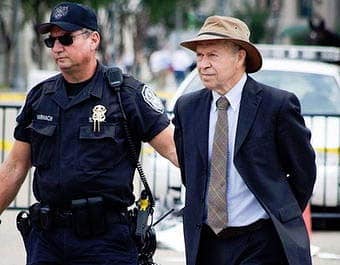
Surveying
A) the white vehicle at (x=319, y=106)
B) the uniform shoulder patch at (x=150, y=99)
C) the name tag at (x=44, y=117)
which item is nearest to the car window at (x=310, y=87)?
the white vehicle at (x=319, y=106)

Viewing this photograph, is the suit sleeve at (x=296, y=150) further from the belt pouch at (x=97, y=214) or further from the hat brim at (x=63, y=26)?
the hat brim at (x=63, y=26)

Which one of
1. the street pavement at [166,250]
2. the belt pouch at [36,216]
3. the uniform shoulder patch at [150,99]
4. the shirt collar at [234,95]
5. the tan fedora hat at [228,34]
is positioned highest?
the tan fedora hat at [228,34]

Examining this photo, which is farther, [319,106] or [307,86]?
[307,86]

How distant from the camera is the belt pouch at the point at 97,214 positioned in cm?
526

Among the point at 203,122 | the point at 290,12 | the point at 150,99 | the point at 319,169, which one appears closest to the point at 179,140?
the point at 203,122

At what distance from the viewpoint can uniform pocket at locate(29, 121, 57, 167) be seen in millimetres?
5348

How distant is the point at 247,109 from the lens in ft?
16.3

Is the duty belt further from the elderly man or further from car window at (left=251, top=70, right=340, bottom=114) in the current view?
car window at (left=251, top=70, right=340, bottom=114)

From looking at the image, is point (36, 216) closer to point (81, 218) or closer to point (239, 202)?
point (81, 218)

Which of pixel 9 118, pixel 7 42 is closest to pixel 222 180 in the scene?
pixel 9 118

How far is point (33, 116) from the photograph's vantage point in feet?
18.1

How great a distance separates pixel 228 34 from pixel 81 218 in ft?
3.41

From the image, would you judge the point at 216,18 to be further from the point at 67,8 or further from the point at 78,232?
the point at 78,232

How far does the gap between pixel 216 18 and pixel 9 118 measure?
694 cm
